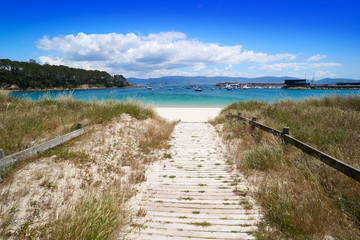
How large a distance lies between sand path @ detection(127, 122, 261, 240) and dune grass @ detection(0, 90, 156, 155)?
4.14 metres

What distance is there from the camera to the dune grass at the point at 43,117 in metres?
5.33

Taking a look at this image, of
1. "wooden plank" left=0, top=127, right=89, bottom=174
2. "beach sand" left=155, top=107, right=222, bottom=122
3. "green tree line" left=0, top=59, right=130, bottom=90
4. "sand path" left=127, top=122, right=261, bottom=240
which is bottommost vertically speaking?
"beach sand" left=155, top=107, right=222, bottom=122

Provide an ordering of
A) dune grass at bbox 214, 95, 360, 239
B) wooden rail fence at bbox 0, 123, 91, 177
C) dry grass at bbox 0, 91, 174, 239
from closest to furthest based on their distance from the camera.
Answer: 1. dry grass at bbox 0, 91, 174, 239
2. dune grass at bbox 214, 95, 360, 239
3. wooden rail fence at bbox 0, 123, 91, 177

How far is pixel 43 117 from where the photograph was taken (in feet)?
25.1

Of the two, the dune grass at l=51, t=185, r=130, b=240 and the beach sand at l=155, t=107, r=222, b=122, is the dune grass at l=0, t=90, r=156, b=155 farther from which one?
the beach sand at l=155, t=107, r=222, b=122

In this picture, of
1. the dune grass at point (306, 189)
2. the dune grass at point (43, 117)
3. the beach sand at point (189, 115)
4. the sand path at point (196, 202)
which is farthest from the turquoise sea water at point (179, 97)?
the dune grass at point (306, 189)

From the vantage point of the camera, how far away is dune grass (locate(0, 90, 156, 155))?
5332 millimetres

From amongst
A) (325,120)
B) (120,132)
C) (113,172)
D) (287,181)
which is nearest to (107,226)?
(113,172)

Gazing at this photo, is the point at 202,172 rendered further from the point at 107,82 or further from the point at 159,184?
the point at 107,82

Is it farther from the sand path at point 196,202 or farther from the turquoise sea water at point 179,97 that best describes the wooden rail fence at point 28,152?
the turquoise sea water at point 179,97

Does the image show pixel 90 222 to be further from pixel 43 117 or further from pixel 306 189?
pixel 43 117

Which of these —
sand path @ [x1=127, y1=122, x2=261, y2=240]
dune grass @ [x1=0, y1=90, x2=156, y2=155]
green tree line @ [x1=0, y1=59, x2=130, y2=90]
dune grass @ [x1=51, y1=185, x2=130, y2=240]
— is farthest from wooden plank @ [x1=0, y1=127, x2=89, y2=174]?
green tree line @ [x1=0, y1=59, x2=130, y2=90]

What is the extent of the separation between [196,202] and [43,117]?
314 inches

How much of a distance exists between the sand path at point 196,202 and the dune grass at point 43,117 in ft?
13.6
